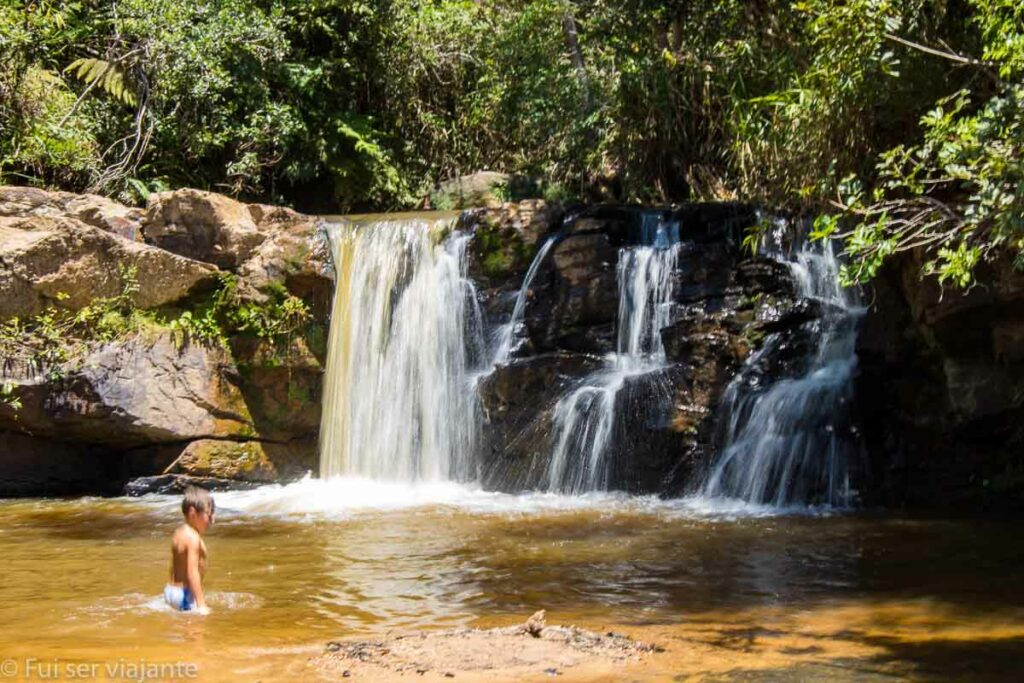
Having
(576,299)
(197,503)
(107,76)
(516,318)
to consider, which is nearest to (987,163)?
(197,503)

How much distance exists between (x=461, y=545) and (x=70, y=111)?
10.5 metres

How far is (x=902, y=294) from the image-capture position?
11461 millimetres

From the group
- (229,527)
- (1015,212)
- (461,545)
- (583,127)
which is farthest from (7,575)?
(583,127)

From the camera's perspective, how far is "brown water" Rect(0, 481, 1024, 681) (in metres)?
5.90

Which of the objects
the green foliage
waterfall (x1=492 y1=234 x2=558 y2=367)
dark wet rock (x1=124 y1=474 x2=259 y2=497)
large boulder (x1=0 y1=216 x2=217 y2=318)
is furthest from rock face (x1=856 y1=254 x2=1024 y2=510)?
large boulder (x1=0 y1=216 x2=217 y2=318)

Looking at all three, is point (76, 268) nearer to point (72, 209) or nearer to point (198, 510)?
point (72, 209)

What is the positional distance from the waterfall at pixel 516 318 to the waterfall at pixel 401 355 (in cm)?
26

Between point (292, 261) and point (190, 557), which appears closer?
point (190, 557)

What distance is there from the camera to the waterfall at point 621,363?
11.9 m

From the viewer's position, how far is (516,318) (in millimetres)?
13414

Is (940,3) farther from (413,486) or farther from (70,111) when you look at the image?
(70,111)

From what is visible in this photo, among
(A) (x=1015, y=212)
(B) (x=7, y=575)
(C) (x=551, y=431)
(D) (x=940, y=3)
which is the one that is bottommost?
(B) (x=7, y=575)

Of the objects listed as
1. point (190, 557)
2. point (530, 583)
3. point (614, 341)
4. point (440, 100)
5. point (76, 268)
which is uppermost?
point (440, 100)

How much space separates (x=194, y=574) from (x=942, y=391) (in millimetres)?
7455
